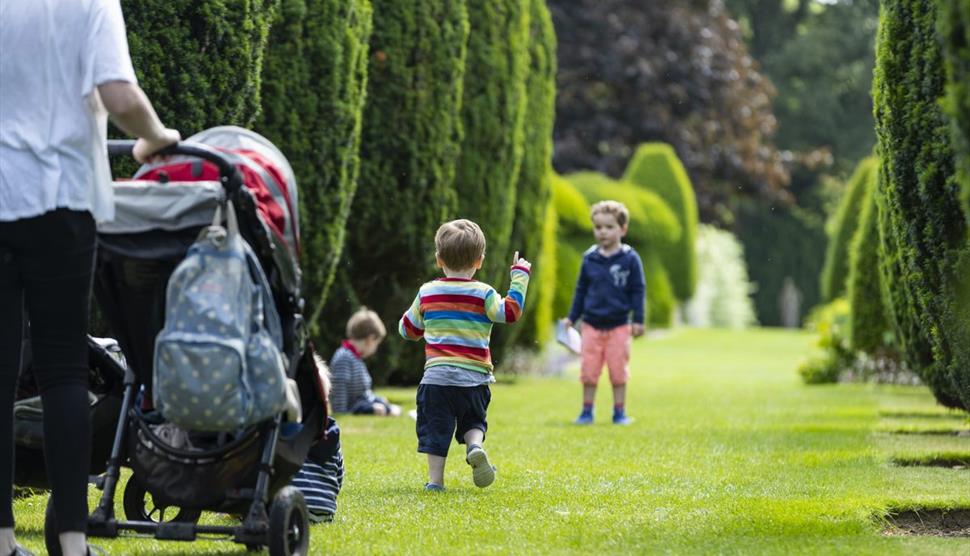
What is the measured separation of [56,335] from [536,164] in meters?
12.4

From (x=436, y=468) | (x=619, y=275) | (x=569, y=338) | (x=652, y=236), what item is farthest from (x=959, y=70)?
(x=652, y=236)

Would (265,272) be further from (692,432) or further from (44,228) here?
(692,432)

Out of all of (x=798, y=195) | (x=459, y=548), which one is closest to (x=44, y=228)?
(x=459, y=548)

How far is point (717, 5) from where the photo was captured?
3666cm

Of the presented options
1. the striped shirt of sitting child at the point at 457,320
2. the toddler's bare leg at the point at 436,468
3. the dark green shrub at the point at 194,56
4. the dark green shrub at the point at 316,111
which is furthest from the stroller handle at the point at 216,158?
the dark green shrub at the point at 316,111

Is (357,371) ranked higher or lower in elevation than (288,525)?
lower

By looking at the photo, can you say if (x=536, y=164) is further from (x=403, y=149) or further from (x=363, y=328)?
(x=363, y=328)

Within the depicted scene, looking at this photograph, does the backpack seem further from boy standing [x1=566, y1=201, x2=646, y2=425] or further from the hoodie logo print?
the hoodie logo print

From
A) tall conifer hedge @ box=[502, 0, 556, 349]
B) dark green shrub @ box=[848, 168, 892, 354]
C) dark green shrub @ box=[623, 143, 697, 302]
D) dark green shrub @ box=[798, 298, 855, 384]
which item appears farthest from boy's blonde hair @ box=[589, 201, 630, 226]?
dark green shrub @ box=[623, 143, 697, 302]

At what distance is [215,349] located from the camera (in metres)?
4.07

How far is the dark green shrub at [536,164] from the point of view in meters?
16.2

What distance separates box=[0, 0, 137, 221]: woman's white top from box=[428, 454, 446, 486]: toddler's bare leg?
2736 millimetres

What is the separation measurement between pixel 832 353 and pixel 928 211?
1046 centimetres

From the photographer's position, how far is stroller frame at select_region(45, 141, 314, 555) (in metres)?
4.32
